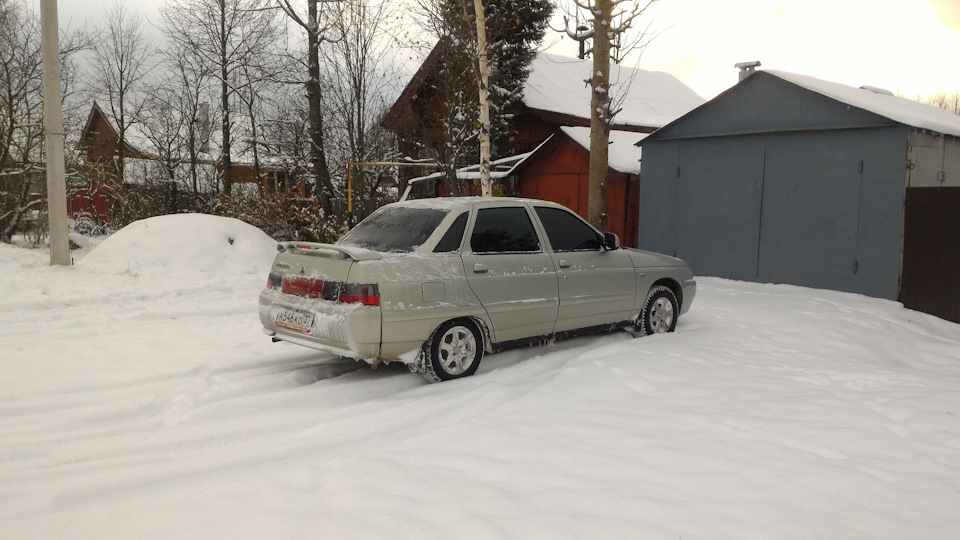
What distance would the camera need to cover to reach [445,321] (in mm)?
5723

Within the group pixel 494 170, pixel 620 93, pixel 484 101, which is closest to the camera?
pixel 484 101

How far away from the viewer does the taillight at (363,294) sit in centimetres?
525

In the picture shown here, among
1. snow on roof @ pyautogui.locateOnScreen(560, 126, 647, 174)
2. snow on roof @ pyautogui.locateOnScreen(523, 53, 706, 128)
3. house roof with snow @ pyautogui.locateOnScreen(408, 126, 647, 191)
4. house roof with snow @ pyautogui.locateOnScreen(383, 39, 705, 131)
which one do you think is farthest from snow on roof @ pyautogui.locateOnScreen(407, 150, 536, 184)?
snow on roof @ pyautogui.locateOnScreen(523, 53, 706, 128)

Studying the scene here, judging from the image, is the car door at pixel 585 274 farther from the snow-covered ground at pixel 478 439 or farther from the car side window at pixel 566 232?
the snow-covered ground at pixel 478 439

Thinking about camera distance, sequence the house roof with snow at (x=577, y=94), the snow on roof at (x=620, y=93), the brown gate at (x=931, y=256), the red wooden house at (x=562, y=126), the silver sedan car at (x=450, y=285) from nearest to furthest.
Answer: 1. the silver sedan car at (x=450, y=285)
2. the brown gate at (x=931, y=256)
3. the red wooden house at (x=562, y=126)
4. the house roof with snow at (x=577, y=94)
5. the snow on roof at (x=620, y=93)

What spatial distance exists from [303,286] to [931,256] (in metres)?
9.44

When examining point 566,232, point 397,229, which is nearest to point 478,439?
point 397,229

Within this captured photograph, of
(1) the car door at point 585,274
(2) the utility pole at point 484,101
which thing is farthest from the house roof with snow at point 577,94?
(1) the car door at point 585,274

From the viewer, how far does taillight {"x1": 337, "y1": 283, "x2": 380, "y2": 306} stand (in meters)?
5.25

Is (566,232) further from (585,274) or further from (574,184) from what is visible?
(574,184)

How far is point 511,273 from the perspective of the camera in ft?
20.4

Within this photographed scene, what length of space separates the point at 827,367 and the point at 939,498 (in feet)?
10.2

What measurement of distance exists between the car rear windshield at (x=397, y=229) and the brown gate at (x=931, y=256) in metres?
7.84

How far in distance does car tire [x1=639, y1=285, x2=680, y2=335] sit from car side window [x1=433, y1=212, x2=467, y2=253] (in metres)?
2.67
